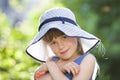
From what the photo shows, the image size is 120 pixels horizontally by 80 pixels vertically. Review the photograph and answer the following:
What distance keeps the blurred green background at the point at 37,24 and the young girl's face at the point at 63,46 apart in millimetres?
2915

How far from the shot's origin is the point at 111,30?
332 inches

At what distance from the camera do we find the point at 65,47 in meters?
4.05

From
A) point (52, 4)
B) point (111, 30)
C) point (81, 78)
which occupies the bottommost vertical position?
point (81, 78)

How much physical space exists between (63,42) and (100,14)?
4655 millimetres

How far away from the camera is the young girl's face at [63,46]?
404cm

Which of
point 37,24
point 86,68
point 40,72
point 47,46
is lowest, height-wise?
point 86,68

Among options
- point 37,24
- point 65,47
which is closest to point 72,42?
point 65,47

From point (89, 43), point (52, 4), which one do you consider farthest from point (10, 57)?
point (89, 43)

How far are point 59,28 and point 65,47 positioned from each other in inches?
5.1

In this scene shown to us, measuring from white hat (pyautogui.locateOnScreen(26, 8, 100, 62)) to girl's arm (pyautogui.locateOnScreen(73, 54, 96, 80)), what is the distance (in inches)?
4.9

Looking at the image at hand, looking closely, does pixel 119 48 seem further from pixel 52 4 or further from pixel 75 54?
pixel 75 54

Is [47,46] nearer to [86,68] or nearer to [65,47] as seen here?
[65,47]

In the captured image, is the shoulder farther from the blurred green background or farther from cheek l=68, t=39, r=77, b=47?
the blurred green background

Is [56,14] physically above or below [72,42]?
above
